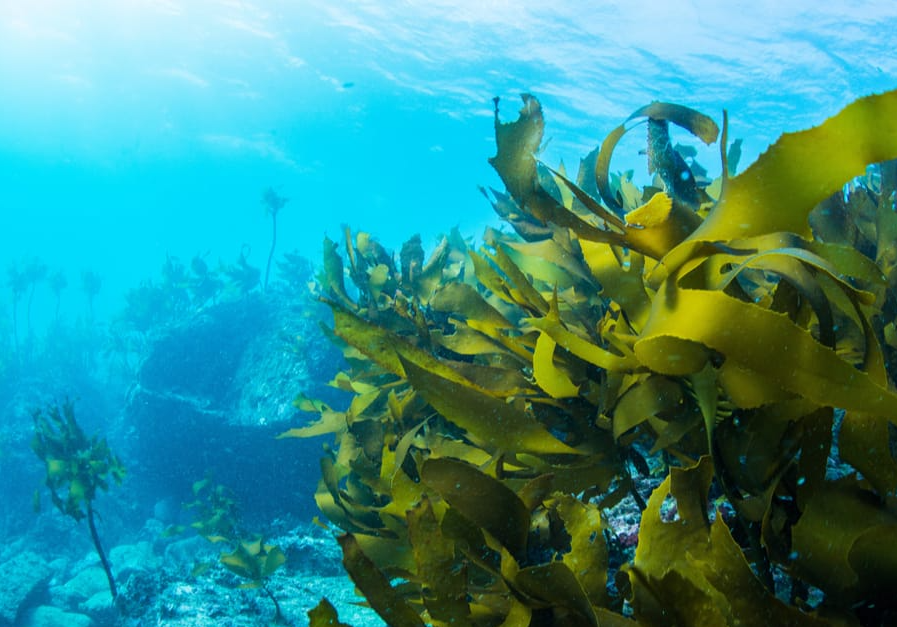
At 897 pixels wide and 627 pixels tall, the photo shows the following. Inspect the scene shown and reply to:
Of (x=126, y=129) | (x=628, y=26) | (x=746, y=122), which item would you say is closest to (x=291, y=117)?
(x=126, y=129)

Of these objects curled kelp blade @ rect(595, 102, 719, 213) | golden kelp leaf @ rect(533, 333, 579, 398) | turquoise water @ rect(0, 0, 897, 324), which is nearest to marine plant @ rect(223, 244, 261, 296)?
turquoise water @ rect(0, 0, 897, 324)

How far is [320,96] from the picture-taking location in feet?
81.8

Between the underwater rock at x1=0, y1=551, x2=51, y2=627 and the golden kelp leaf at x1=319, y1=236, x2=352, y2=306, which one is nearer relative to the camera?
the golden kelp leaf at x1=319, y1=236, x2=352, y2=306

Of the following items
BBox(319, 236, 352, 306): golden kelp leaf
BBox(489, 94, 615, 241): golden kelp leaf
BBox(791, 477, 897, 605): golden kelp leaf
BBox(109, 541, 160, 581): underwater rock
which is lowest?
BBox(109, 541, 160, 581): underwater rock

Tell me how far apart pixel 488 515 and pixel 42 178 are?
72.1m

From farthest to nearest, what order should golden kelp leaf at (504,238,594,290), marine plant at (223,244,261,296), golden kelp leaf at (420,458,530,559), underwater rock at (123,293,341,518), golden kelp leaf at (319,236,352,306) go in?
marine plant at (223,244,261,296), underwater rock at (123,293,341,518), golden kelp leaf at (319,236,352,306), golden kelp leaf at (504,238,594,290), golden kelp leaf at (420,458,530,559)

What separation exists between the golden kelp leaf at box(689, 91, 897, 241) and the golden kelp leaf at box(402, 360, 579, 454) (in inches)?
17.0

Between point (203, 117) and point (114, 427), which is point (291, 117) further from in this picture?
point (114, 427)

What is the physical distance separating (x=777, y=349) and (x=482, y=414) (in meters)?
0.46

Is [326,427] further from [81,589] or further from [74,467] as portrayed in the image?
[81,589]

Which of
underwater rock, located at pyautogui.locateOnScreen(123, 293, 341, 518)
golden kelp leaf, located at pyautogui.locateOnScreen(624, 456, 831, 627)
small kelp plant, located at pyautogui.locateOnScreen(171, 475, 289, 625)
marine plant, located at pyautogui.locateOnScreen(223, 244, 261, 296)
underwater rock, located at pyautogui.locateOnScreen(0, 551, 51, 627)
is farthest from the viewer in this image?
marine plant, located at pyautogui.locateOnScreen(223, 244, 261, 296)

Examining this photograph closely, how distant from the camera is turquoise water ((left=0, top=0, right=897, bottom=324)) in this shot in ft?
45.6

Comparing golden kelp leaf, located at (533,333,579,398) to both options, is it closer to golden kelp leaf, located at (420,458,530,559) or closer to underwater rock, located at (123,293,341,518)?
golden kelp leaf, located at (420,458,530,559)

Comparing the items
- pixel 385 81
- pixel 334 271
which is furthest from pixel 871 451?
pixel 385 81
